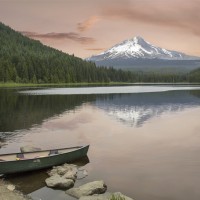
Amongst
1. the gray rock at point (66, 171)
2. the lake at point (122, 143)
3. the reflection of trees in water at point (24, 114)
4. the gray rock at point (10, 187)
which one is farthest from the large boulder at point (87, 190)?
the reflection of trees in water at point (24, 114)

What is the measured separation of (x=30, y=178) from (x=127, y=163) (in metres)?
10.8

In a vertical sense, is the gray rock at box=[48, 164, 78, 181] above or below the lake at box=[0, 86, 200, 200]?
above

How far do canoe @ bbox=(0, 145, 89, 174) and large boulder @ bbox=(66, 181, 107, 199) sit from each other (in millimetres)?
5929

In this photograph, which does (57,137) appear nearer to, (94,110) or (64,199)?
(64,199)

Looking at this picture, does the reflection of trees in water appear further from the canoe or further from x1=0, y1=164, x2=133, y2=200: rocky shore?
x1=0, y1=164, x2=133, y2=200: rocky shore

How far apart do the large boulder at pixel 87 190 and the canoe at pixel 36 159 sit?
5.93 m

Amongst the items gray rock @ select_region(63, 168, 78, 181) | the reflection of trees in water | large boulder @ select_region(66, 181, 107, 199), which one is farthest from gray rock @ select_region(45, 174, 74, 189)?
the reflection of trees in water

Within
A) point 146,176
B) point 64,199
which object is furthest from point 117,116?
point 64,199

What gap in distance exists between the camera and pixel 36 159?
1249 inches

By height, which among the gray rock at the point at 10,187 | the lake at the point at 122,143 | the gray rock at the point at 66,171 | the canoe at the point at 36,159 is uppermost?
the canoe at the point at 36,159

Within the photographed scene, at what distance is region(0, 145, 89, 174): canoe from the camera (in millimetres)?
30641

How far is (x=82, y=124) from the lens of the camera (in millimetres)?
65188

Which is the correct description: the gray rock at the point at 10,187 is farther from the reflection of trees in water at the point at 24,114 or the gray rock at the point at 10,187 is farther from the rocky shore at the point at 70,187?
the reflection of trees in water at the point at 24,114

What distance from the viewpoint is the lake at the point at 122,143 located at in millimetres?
29281
